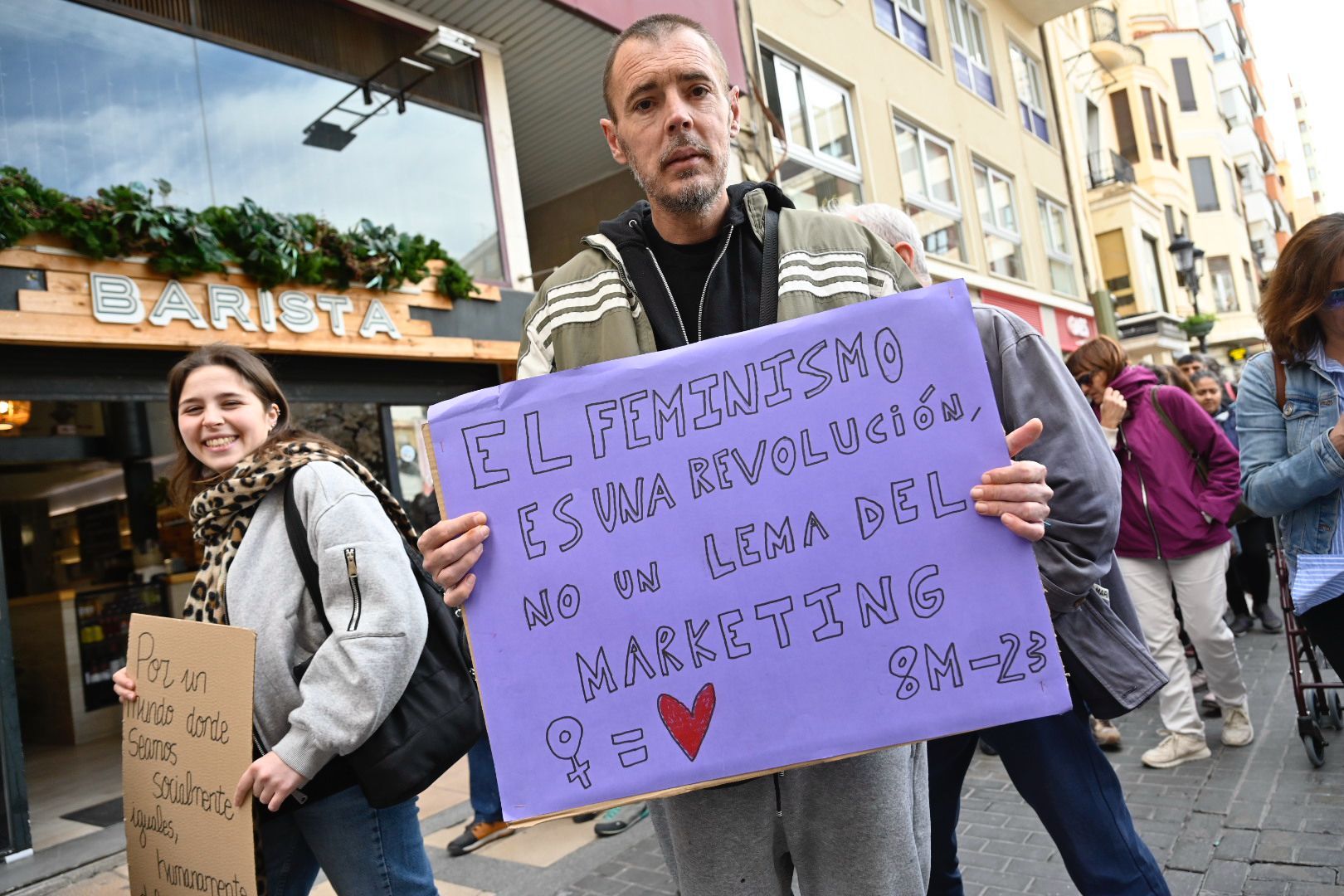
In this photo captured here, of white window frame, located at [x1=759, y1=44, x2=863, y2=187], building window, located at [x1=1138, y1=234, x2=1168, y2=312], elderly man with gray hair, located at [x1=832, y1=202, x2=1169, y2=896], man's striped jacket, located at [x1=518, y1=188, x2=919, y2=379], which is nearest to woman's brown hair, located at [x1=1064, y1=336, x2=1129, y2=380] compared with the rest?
elderly man with gray hair, located at [x1=832, y1=202, x2=1169, y2=896]

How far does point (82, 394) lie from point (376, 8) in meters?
4.24

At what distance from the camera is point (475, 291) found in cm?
784

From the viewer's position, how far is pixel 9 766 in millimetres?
4789

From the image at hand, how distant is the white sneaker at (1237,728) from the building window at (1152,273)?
20927 millimetres

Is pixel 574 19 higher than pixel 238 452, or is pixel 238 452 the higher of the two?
pixel 574 19

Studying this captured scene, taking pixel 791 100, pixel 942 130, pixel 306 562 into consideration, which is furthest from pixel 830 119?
pixel 306 562

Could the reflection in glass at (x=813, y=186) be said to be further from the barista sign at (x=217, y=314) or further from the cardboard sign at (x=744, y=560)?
the cardboard sign at (x=744, y=560)

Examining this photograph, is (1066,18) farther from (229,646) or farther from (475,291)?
(229,646)

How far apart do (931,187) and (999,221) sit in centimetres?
265

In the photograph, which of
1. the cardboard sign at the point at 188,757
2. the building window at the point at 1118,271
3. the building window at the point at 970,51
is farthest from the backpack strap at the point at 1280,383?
the building window at the point at 1118,271

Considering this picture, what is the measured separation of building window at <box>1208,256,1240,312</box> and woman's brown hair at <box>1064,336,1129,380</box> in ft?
103

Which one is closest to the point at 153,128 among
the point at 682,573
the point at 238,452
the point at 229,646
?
the point at 238,452

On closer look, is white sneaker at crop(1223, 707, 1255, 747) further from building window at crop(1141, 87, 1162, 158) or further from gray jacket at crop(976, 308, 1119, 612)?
building window at crop(1141, 87, 1162, 158)

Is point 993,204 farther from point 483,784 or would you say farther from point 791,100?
point 483,784
